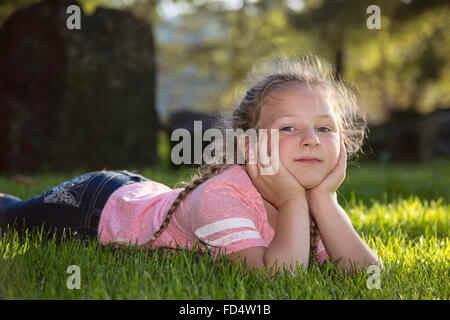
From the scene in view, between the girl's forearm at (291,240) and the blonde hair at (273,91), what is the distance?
31 cm

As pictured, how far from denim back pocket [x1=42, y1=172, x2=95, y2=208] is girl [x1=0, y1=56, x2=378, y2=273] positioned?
165mm

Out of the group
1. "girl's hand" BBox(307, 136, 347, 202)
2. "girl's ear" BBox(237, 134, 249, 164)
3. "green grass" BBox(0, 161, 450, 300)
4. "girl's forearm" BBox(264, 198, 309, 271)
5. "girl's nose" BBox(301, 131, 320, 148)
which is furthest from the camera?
"girl's ear" BBox(237, 134, 249, 164)

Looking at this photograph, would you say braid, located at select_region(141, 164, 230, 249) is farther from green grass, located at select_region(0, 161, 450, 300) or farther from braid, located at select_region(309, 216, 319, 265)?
braid, located at select_region(309, 216, 319, 265)

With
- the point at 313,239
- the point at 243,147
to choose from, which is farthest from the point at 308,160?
the point at 313,239

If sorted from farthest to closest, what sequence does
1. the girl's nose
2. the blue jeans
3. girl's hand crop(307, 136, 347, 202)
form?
the blue jeans → girl's hand crop(307, 136, 347, 202) → the girl's nose

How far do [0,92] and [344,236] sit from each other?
5.30m

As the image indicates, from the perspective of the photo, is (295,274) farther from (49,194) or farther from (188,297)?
(49,194)

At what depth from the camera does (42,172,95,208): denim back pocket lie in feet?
8.59

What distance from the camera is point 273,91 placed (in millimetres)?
2186

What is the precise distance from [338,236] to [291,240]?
0.93 feet

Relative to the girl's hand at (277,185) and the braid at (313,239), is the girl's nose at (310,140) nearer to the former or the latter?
the girl's hand at (277,185)

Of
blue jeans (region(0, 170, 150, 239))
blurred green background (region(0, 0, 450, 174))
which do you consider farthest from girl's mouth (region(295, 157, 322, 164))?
blurred green background (region(0, 0, 450, 174))

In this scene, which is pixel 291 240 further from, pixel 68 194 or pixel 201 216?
pixel 68 194
